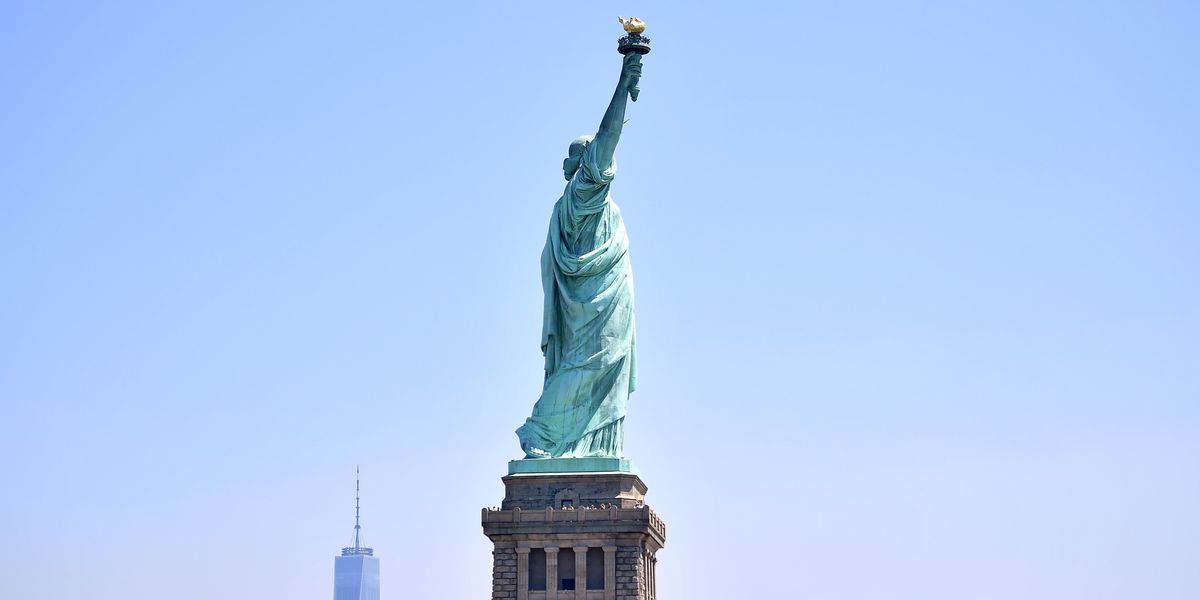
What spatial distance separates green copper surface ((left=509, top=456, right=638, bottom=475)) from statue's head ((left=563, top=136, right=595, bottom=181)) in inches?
291

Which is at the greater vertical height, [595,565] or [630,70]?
[630,70]

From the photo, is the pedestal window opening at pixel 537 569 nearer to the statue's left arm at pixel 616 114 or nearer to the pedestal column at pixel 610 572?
the pedestal column at pixel 610 572

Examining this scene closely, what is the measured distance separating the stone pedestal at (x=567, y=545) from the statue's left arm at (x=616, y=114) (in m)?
8.08

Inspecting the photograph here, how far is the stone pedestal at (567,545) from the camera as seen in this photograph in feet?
176

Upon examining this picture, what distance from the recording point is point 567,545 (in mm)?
53625

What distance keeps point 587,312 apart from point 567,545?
6.06m

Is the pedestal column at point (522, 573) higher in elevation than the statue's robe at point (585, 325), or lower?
lower

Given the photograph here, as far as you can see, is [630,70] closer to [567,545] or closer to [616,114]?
[616,114]

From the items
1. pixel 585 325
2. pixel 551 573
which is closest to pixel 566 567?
pixel 551 573

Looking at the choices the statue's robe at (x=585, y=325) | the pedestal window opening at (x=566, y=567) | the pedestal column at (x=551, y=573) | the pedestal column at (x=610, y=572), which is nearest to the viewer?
the pedestal column at (x=610, y=572)

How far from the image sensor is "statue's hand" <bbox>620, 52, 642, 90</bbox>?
182 ft

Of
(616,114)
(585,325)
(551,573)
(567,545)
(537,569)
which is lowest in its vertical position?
(551,573)

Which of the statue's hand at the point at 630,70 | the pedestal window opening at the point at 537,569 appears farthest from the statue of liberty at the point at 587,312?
the pedestal window opening at the point at 537,569

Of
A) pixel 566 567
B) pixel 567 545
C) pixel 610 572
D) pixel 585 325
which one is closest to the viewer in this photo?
pixel 610 572
